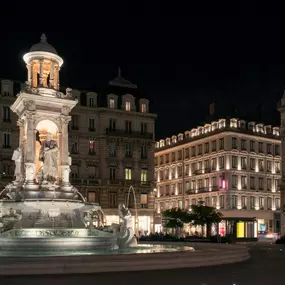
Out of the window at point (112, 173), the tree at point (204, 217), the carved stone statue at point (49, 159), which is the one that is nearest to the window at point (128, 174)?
the window at point (112, 173)

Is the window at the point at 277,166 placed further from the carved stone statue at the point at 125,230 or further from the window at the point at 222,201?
the carved stone statue at the point at 125,230

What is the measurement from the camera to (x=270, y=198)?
3954 inches

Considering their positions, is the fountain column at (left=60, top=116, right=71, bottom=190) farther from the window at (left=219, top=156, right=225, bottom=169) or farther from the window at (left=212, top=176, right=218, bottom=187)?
the window at (left=212, top=176, right=218, bottom=187)

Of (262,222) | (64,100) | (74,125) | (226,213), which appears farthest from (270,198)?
(64,100)

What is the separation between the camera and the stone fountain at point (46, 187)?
93.8 ft

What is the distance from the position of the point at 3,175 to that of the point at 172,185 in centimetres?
4532

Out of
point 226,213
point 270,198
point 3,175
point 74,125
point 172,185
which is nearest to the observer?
point 3,175

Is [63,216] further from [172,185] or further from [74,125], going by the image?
[172,185]

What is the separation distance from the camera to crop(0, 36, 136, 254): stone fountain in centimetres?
2858

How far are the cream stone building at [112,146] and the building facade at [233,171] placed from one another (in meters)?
9.94

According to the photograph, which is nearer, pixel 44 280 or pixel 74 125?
pixel 44 280

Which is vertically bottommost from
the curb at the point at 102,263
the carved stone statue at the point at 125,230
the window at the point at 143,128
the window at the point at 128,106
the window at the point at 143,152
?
the curb at the point at 102,263

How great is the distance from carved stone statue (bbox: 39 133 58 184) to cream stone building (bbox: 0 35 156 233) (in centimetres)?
4316

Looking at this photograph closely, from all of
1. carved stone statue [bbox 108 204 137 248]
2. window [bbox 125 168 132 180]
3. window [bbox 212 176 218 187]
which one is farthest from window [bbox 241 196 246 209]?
carved stone statue [bbox 108 204 137 248]
